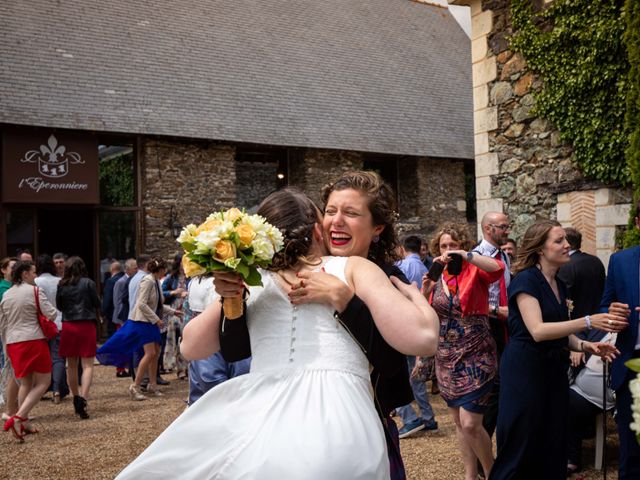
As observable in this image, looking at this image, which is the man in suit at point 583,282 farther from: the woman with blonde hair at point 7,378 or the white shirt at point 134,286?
the woman with blonde hair at point 7,378

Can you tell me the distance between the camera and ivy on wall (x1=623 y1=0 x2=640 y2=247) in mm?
6562

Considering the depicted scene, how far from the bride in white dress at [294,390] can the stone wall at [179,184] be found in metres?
13.6

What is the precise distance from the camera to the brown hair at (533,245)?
4.20m

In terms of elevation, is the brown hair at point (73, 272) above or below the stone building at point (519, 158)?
below

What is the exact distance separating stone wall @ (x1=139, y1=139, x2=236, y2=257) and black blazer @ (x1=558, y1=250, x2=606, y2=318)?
36.5ft

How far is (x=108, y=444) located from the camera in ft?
22.2

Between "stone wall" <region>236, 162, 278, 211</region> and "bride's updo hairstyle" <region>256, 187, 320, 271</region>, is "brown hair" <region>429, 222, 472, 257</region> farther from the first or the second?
"stone wall" <region>236, 162, 278, 211</region>

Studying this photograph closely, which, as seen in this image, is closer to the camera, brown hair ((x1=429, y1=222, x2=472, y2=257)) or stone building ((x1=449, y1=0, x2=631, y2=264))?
brown hair ((x1=429, y1=222, x2=472, y2=257))

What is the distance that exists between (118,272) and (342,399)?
10.7 m

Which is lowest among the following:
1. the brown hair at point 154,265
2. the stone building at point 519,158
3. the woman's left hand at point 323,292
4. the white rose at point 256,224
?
the brown hair at point 154,265

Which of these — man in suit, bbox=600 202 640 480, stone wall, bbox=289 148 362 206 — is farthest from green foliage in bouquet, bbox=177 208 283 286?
stone wall, bbox=289 148 362 206

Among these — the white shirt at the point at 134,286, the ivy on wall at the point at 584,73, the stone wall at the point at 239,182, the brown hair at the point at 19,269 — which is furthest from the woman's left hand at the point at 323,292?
the stone wall at the point at 239,182

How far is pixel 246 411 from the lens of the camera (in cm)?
215

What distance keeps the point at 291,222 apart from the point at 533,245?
232 centimetres
